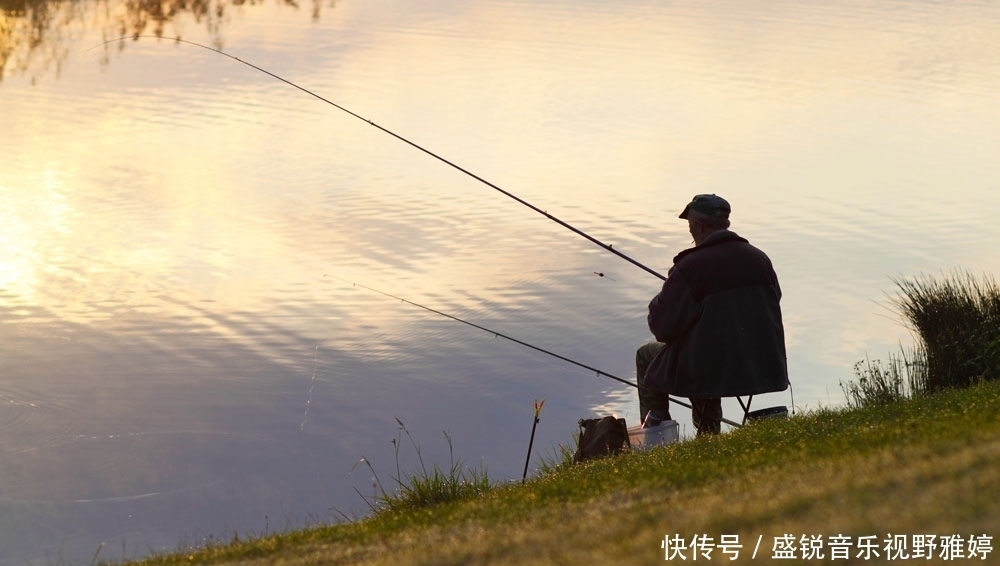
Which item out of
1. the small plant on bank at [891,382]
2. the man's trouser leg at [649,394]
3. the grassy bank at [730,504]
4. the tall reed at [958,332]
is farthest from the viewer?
the tall reed at [958,332]

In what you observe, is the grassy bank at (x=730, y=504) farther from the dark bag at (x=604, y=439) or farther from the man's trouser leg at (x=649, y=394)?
the man's trouser leg at (x=649, y=394)

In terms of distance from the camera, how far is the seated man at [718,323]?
28.0 ft

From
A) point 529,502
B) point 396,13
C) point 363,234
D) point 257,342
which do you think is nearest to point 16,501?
point 257,342

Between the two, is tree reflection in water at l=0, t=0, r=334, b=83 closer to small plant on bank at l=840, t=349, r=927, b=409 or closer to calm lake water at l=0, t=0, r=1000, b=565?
calm lake water at l=0, t=0, r=1000, b=565

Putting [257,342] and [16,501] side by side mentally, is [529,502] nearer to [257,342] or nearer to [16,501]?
[16,501]

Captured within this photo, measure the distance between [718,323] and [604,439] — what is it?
0.95 meters

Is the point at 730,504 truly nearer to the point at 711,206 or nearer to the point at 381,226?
the point at 711,206

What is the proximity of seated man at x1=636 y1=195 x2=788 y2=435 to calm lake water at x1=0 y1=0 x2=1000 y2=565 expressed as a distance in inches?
82.4

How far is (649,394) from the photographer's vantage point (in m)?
8.96

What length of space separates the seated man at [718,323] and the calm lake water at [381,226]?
2.09 meters

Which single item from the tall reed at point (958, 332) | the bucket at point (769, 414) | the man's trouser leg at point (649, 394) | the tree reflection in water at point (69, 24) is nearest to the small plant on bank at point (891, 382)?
the tall reed at point (958, 332)

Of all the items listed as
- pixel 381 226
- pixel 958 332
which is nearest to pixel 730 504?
pixel 958 332

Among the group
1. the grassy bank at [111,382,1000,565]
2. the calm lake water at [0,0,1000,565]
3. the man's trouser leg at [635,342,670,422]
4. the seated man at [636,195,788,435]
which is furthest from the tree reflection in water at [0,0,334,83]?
the grassy bank at [111,382,1000,565]

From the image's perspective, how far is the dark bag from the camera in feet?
28.2
